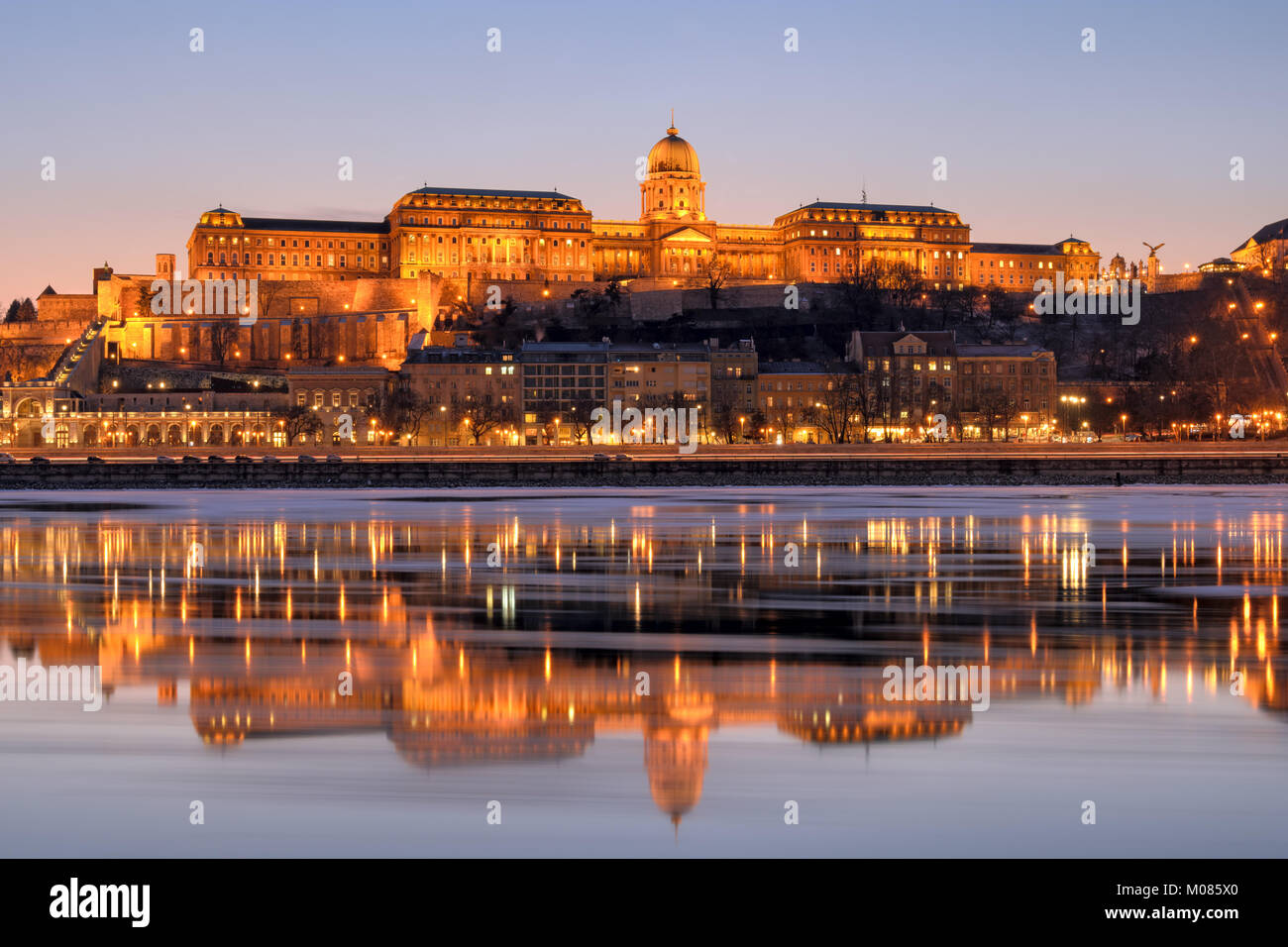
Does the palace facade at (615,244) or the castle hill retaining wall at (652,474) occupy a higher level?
the palace facade at (615,244)

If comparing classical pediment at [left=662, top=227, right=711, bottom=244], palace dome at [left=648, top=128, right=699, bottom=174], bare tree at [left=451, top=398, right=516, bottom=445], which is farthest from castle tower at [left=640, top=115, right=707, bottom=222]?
bare tree at [left=451, top=398, right=516, bottom=445]

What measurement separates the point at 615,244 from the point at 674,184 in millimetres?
11215

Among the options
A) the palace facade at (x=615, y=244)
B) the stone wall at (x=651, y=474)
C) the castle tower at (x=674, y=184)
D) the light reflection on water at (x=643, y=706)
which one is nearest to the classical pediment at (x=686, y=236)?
the palace facade at (x=615, y=244)

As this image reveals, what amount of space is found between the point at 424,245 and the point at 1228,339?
239 ft

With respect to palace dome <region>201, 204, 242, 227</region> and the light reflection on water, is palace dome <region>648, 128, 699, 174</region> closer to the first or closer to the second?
palace dome <region>201, 204, 242, 227</region>

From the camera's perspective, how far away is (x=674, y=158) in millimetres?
155250

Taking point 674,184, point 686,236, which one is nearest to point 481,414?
point 686,236

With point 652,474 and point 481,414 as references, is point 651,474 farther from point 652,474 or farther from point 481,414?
point 481,414

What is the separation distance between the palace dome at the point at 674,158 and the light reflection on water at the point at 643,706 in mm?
135297

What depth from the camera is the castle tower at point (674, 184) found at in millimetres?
154250

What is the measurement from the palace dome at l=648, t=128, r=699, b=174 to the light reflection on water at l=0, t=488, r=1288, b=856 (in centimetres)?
13530

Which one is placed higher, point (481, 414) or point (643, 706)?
point (481, 414)

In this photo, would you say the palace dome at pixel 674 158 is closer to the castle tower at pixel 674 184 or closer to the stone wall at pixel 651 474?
the castle tower at pixel 674 184
